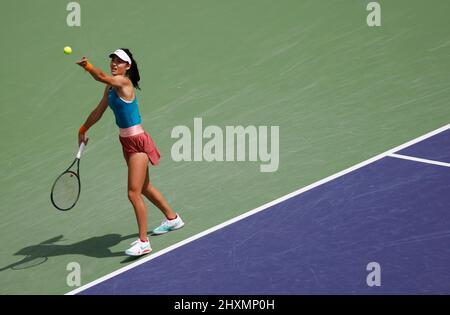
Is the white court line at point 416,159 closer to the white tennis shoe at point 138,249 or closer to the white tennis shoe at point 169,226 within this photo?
the white tennis shoe at point 169,226

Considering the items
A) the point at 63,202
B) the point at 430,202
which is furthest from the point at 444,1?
the point at 63,202

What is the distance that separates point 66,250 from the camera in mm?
10492

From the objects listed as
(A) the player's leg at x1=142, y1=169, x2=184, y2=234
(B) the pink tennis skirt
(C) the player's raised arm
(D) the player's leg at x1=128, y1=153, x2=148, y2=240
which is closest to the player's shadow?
(A) the player's leg at x1=142, y1=169, x2=184, y2=234

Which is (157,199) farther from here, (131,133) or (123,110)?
(123,110)

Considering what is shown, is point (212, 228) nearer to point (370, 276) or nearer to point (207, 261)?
point (207, 261)

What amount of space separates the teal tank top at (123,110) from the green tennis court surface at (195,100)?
56.3 inches

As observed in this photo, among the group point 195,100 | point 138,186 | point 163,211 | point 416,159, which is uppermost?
point 195,100

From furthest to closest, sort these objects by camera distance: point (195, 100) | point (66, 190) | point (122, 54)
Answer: point (195, 100)
point (66, 190)
point (122, 54)

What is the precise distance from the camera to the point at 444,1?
14.3m

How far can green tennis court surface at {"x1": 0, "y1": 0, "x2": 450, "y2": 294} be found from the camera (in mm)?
10922

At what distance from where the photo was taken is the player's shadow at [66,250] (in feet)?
33.7

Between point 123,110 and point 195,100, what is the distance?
3268 millimetres

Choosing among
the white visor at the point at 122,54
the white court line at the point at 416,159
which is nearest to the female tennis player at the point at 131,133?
the white visor at the point at 122,54

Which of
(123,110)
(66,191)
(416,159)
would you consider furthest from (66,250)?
(416,159)
